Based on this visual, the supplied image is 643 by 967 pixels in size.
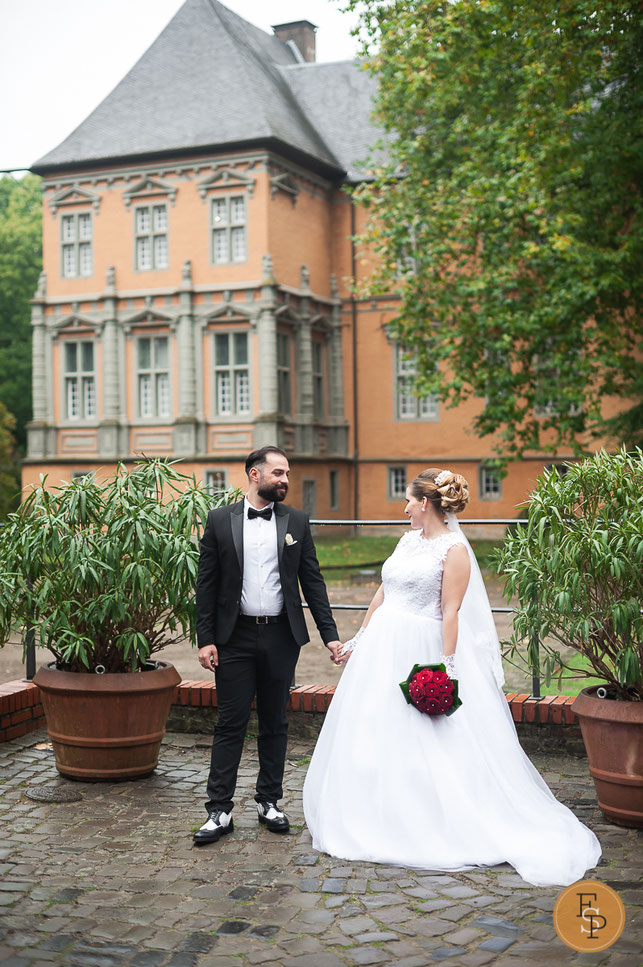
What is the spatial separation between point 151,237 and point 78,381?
4868mm

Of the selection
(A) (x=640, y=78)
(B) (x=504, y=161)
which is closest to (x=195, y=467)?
(B) (x=504, y=161)

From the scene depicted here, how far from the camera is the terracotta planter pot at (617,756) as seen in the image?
18.9 feet

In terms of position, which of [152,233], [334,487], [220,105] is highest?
[220,105]

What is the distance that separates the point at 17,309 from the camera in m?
41.7

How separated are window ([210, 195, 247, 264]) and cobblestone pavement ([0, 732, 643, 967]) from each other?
25616mm

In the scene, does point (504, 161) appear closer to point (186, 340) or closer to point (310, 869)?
point (186, 340)

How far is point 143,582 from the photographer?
6680 mm

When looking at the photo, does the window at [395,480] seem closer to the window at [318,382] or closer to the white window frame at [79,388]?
the window at [318,382]

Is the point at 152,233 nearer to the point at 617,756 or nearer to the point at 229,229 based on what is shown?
the point at 229,229

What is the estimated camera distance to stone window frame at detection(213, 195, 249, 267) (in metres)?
30.4

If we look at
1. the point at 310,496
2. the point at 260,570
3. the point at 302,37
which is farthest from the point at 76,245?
the point at 260,570

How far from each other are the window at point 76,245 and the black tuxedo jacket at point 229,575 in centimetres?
2780

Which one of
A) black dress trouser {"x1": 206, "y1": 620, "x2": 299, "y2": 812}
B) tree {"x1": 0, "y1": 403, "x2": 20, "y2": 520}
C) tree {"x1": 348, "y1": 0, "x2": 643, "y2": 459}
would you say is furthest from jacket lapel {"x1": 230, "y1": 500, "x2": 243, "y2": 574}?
tree {"x1": 0, "y1": 403, "x2": 20, "y2": 520}

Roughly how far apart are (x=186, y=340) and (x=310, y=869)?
2652cm
